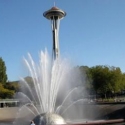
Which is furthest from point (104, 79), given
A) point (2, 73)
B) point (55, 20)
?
point (2, 73)

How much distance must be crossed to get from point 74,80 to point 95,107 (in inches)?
488

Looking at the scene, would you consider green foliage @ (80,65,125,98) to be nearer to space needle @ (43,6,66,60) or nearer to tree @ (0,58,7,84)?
space needle @ (43,6,66,60)

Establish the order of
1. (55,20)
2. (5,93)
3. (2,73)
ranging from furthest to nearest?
(2,73), (5,93), (55,20)

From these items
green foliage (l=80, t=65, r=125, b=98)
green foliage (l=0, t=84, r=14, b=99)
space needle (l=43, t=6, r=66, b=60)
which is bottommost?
green foliage (l=0, t=84, r=14, b=99)

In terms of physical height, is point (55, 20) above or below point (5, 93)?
above

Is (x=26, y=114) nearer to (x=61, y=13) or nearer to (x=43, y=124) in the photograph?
(x=43, y=124)

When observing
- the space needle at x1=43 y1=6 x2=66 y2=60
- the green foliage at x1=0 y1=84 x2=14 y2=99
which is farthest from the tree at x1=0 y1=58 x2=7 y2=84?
the space needle at x1=43 y1=6 x2=66 y2=60

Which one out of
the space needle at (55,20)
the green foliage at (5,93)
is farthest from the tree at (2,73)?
the space needle at (55,20)

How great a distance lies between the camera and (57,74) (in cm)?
2539

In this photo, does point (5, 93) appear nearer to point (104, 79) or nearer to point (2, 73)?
point (2, 73)

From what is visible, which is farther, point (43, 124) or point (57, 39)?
point (57, 39)

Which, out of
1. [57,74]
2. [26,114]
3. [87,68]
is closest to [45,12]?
[87,68]

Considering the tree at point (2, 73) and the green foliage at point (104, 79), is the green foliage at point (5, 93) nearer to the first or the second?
the tree at point (2, 73)

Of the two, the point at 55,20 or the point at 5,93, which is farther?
the point at 5,93
